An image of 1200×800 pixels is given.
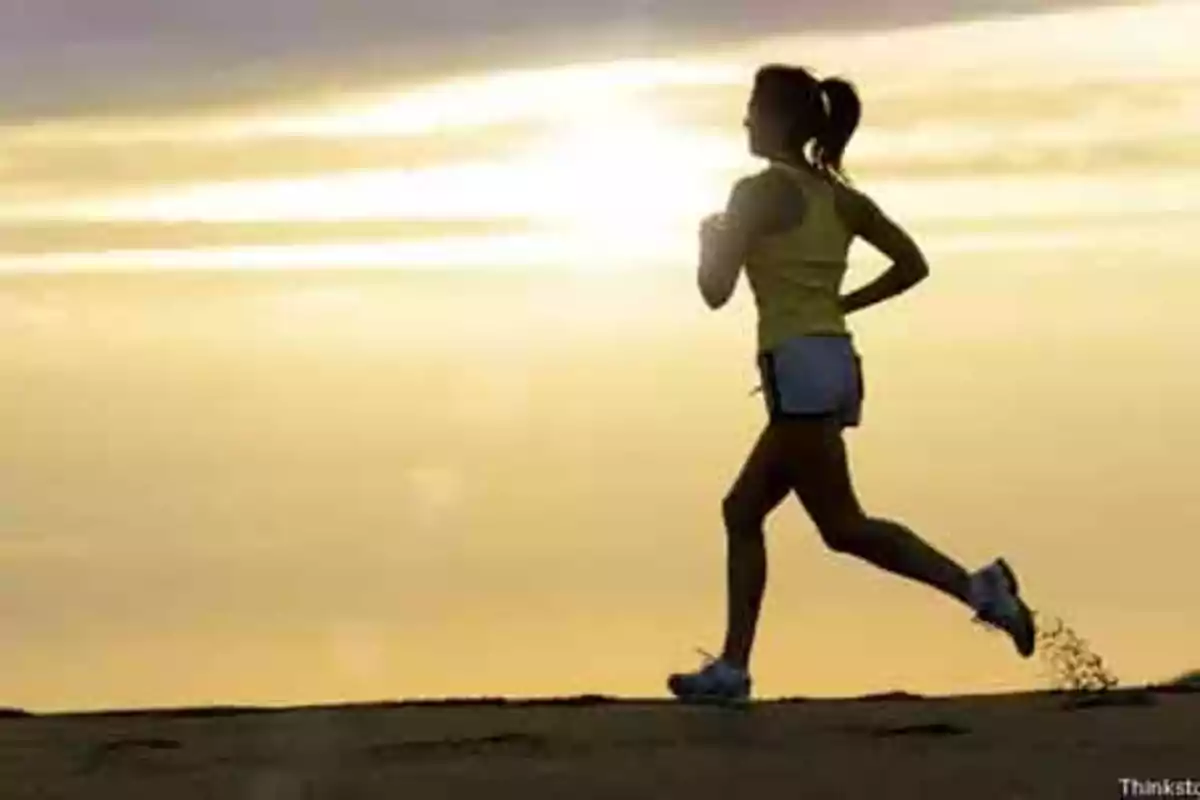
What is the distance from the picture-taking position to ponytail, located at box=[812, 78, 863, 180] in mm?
11195

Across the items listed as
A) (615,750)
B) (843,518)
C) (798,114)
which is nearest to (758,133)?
(798,114)

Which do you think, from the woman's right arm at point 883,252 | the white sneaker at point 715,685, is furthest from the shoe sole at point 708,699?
the woman's right arm at point 883,252

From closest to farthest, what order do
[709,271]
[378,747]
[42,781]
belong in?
[42,781]
[378,747]
[709,271]

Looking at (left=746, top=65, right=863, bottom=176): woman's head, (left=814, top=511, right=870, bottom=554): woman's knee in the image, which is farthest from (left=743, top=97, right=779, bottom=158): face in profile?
(left=814, top=511, right=870, bottom=554): woman's knee

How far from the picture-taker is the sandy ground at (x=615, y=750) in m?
8.84

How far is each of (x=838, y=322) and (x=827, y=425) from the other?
370mm

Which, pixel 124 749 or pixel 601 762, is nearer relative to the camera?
pixel 601 762

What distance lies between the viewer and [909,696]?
11.3 meters

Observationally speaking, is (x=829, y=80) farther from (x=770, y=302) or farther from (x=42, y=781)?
(x=42, y=781)

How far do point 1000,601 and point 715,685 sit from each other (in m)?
0.99

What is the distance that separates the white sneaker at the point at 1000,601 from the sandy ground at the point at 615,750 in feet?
0.95

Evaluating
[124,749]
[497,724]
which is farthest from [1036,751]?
[124,749]

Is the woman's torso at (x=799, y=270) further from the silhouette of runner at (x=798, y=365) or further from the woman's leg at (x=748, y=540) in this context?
the woman's leg at (x=748, y=540)

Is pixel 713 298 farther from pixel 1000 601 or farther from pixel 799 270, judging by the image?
pixel 1000 601
